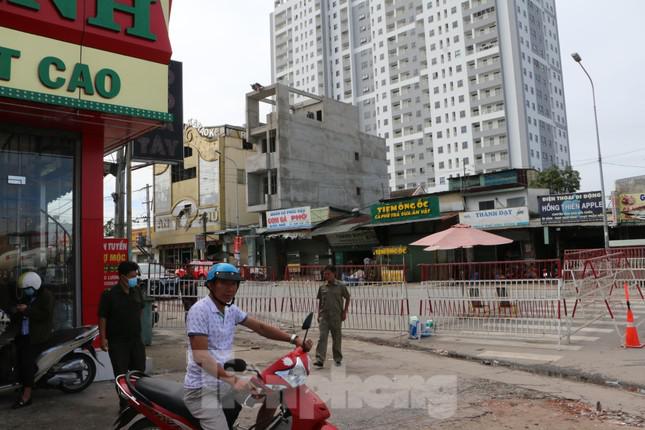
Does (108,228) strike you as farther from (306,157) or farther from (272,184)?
(306,157)

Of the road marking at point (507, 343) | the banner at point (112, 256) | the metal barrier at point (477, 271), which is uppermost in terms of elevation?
the banner at point (112, 256)

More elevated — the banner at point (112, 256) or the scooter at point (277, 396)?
the banner at point (112, 256)

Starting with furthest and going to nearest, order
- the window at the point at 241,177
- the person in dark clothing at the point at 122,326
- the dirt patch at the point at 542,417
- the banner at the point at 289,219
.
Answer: the window at the point at 241,177, the banner at the point at 289,219, the person in dark clothing at the point at 122,326, the dirt patch at the point at 542,417

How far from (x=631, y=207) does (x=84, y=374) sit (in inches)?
1133

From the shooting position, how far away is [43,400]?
20.2 feet

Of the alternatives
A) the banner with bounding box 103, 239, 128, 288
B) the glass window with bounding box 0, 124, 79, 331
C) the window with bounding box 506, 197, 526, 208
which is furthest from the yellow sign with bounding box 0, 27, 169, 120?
the window with bounding box 506, 197, 526, 208

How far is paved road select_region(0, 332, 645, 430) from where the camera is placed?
5246mm

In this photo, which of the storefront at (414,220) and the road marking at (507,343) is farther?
the storefront at (414,220)

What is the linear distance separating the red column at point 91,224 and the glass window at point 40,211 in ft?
0.59

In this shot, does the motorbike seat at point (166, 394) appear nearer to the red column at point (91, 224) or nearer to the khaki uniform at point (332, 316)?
the red column at point (91, 224)

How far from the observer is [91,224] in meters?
7.45

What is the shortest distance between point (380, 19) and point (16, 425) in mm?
111627

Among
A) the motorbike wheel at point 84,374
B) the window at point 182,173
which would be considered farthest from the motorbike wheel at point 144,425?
the window at point 182,173

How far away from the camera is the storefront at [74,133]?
22.2 ft
